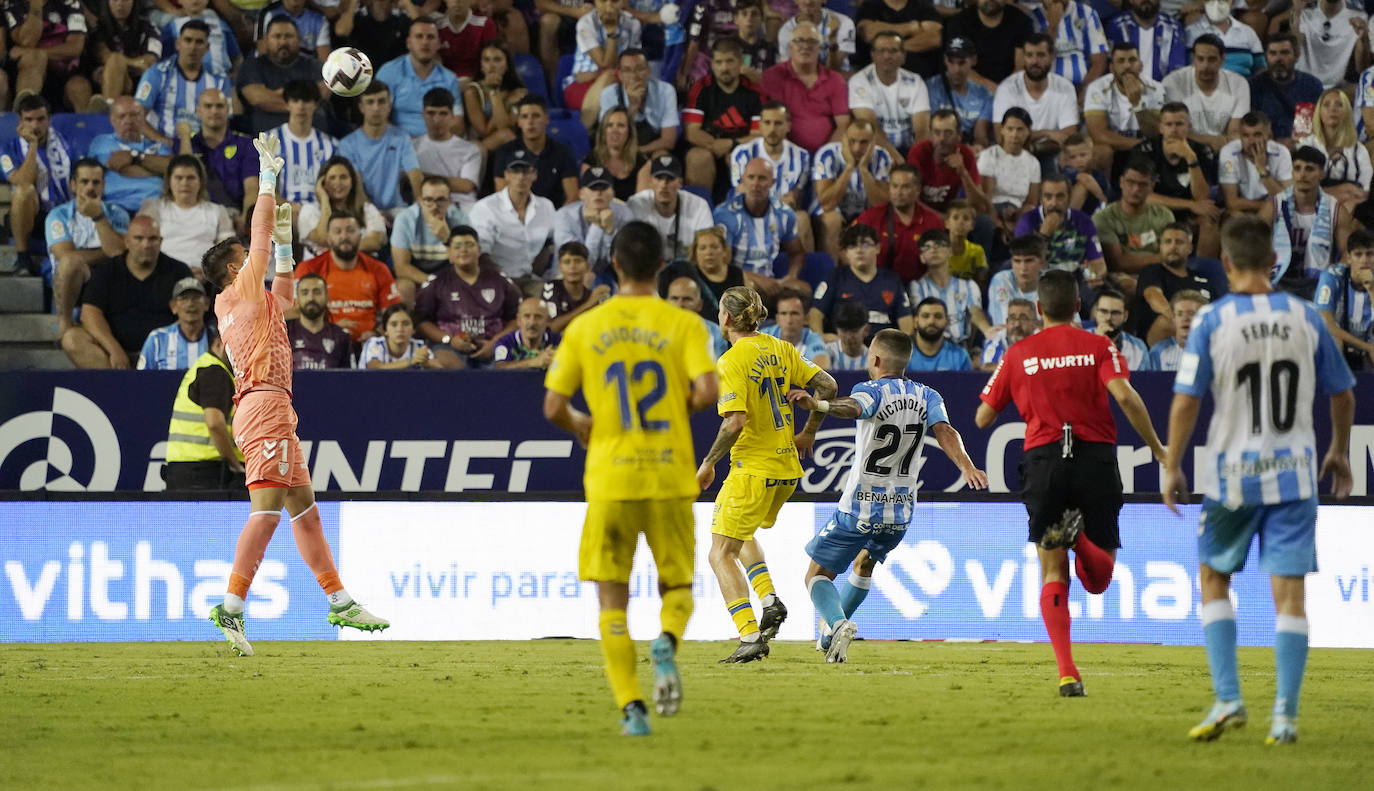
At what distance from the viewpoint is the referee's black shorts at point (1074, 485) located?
30.7ft

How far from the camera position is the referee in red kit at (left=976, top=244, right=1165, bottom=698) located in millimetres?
9297

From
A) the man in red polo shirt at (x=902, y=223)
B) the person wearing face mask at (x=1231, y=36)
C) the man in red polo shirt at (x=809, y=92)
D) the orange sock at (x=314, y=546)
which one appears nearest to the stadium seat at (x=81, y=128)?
the man in red polo shirt at (x=809, y=92)

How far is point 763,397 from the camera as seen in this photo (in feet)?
36.3

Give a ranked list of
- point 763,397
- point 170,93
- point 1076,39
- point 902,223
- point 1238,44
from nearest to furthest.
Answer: point 763,397 → point 902,223 → point 170,93 → point 1076,39 → point 1238,44

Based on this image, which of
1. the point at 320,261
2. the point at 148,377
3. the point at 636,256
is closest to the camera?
the point at 636,256

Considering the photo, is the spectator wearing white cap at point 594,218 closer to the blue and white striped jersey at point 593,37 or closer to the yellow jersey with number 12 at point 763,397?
the blue and white striped jersey at point 593,37

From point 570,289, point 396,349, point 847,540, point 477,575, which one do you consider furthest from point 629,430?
point 570,289

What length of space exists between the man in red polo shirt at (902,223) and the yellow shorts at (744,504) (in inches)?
257

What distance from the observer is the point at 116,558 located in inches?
555

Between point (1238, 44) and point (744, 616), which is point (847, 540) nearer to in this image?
point (744, 616)

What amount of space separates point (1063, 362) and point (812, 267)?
843 centimetres

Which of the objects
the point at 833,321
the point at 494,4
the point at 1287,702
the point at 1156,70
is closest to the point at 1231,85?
the point at 1156,70

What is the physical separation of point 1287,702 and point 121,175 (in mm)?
13708

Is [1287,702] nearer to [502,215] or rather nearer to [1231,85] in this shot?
[502,215]
